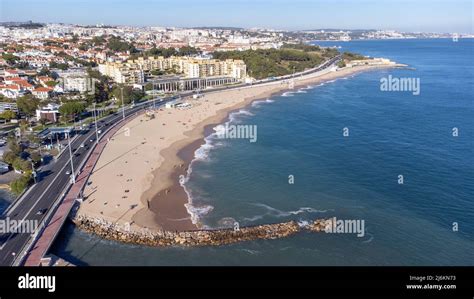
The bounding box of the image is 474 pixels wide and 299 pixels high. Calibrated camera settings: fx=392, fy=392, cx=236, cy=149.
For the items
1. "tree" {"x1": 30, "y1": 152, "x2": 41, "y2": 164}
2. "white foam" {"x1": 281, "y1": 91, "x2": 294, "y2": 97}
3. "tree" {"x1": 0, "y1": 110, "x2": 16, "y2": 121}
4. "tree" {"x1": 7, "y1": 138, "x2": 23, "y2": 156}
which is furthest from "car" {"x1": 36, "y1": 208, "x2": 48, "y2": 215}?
"white foam" {"x1": 281, "y1": 91, "x2": 294, "y2": 97}

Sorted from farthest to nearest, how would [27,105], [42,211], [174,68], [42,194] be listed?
1. [174,68]
2. [27,105]
3. [42,194]
4. [42,211]

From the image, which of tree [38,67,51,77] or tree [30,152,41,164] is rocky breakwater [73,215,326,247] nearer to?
tree [30,152,41,164]

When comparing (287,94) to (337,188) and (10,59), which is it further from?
(10,59)

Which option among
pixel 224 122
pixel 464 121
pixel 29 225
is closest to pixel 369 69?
pixel 464 121

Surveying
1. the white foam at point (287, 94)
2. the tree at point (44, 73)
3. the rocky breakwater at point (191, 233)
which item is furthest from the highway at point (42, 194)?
the tree at point (44, 73)

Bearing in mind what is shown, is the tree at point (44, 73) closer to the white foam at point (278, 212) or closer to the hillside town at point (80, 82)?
the hillside town at point (80, 82)

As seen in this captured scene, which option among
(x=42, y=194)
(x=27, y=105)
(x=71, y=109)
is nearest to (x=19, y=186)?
(x=42, y=194)
